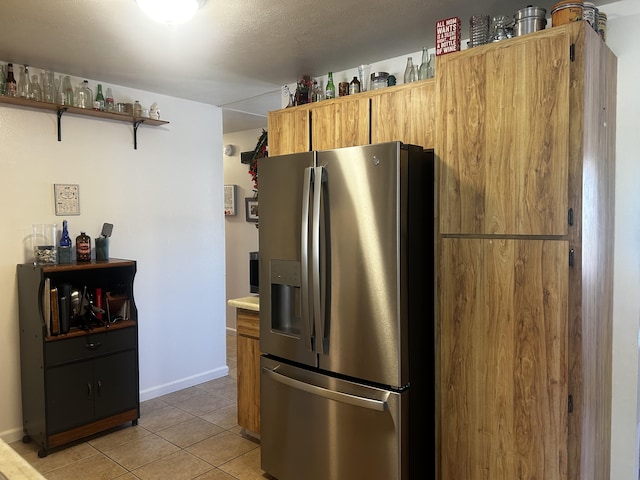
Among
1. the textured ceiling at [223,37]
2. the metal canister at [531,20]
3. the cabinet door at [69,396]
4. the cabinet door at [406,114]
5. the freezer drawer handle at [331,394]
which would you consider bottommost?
the cabinet door at [69,396]

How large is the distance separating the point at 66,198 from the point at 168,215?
809 mm

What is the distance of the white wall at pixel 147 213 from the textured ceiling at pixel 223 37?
46 cm

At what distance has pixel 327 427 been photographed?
2.26 metres

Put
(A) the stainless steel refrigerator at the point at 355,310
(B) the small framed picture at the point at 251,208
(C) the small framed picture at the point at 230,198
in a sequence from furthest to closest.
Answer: (C) the small framed picture at the point at 230,198, (B) the small framed picture at the point at 251,208, (A) the stainless steel refrigerator at the point at 355,310

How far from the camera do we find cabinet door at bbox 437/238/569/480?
183 cm

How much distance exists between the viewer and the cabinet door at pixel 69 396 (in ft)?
9.61

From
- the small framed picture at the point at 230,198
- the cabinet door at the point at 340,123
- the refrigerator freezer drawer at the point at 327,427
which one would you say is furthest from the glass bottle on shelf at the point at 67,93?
the small framed picture at the point at 230,198

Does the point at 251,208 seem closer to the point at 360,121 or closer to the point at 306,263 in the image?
the point at 360,121

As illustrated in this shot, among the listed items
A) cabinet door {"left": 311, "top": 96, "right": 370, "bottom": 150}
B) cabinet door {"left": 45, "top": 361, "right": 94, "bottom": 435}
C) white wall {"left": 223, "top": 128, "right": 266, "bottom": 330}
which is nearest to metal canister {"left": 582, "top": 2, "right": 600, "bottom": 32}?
cabinet door {"left": 311, "top": 96, "right": 370, "bottom": 150}

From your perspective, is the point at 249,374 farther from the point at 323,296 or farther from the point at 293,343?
the point at 323,296

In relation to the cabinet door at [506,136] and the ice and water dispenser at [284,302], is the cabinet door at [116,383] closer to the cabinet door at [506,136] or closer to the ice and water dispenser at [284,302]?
the ice and water dispenser at [284,302]

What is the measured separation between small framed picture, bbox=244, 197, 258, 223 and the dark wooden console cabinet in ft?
7.68

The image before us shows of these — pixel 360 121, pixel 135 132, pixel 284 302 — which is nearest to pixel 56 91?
pixel 135 132

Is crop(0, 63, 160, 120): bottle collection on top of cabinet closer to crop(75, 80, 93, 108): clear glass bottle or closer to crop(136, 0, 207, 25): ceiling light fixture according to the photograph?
crop(75, 80, 93, 108): clear glass bottle
